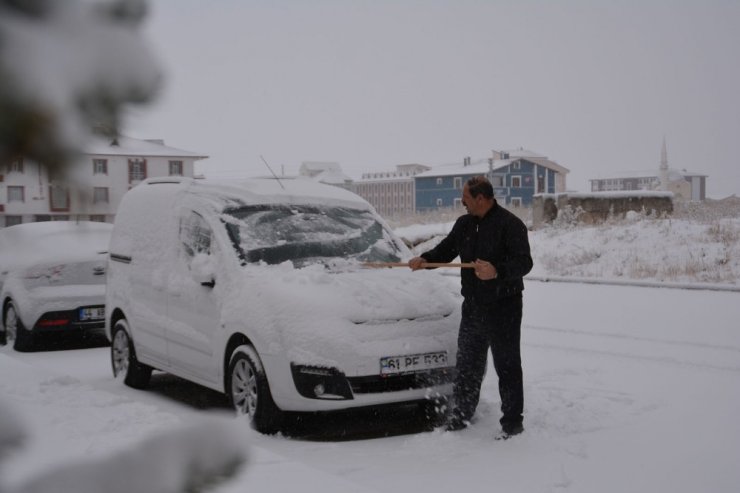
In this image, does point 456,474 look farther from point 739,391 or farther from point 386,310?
point 739,391

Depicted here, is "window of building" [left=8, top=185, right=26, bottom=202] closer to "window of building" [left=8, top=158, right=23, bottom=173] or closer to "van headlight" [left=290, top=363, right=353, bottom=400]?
"window of building" [left=8, top=158, right=23, bottom=173]

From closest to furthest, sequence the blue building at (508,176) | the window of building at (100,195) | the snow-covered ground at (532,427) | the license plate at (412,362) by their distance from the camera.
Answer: the window of building at (100,195) → the snow-covered ground at (532,427) → the license plate at (412,362) → the blue building at (508,176)

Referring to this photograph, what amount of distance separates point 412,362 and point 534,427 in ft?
3.56

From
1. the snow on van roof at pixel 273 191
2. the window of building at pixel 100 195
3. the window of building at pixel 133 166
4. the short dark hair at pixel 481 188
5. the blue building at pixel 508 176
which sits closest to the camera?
the window of building at pixel 100 195

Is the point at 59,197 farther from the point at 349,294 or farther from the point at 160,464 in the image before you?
the point at 349,294

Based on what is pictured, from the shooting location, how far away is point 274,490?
4230 mm

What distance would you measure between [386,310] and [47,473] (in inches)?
214

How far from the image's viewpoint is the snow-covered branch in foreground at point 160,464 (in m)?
0.88

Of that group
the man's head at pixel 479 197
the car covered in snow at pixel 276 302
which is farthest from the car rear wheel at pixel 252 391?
the man's head at pixel 479 197

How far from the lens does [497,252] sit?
6.30 m

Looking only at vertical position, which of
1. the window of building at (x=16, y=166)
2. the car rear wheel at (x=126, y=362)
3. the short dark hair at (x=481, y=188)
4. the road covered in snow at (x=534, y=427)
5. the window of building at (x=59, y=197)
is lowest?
the road covered in snow at (x=534, y=427)

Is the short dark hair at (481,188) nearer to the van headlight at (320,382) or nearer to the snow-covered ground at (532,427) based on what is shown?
the snow-covered ground at (532,427)

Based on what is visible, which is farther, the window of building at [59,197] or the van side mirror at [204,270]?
the van side mirror at [204,270]

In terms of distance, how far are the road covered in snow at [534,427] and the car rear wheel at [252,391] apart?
0.16 m
